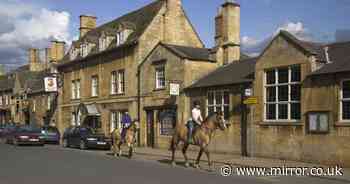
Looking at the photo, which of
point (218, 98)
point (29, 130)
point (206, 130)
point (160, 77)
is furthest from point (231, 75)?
point (29, 130)

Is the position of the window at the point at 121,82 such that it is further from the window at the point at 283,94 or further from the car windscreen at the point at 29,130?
the window at the point at 283,94

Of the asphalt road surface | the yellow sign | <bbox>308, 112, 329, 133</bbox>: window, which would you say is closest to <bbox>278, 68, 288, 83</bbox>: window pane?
the yellow sign

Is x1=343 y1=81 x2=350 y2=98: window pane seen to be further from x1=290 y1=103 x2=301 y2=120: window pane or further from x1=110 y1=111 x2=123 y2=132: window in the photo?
x1=110 y1=111 x2=123 y2=132: window

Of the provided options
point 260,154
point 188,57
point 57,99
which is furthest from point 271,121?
point 57,99

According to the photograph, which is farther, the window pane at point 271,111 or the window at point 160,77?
the window at point 160,77

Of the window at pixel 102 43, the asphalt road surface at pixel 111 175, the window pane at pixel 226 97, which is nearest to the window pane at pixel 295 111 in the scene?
the window pane at pixel 226 97

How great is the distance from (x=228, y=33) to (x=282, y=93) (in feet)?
30.2

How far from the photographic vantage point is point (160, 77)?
96.7ft

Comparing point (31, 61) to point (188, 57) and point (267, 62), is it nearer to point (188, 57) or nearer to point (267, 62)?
point (188, 57)

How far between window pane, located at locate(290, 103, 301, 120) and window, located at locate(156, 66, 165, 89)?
10612mm

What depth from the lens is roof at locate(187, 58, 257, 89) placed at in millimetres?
23172

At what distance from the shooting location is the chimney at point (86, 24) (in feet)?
159

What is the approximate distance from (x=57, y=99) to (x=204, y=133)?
31721 millimetres

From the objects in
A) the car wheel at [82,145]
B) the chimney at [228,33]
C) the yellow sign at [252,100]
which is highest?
the chimney at [228,33]
